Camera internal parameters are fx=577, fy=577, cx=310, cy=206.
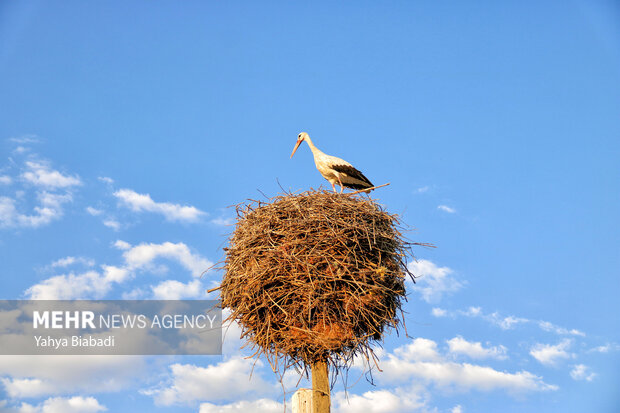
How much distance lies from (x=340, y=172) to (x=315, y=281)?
12.1ft

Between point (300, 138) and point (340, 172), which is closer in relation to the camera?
point (340, 172)

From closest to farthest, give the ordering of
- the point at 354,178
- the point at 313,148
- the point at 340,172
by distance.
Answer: the point at 354,178, the point at 340,172, the point at 313,148

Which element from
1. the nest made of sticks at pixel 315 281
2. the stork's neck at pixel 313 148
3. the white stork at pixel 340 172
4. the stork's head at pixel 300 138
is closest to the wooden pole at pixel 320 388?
the nest made of sticks at pixel 315 281

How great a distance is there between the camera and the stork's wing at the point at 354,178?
33.2 ft

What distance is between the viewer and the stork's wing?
1011 cm

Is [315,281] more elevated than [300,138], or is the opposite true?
[300,138]

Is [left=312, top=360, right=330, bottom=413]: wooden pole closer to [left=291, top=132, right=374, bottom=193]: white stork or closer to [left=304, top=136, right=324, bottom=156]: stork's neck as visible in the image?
[left=291, top=132, right=374, bottom=193]: white stork

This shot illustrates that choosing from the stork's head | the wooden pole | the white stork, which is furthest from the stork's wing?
the wooden pole

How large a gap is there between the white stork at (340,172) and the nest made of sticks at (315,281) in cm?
219

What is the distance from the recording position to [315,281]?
708cm

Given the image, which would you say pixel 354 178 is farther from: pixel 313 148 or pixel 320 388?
pixel 320 388

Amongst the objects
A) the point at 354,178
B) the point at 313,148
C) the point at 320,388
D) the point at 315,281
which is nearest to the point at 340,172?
the point at 354,178

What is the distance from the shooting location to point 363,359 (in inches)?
293

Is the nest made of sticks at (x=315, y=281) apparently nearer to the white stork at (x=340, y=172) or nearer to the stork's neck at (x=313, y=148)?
the white stork at (x=340, y=172)
